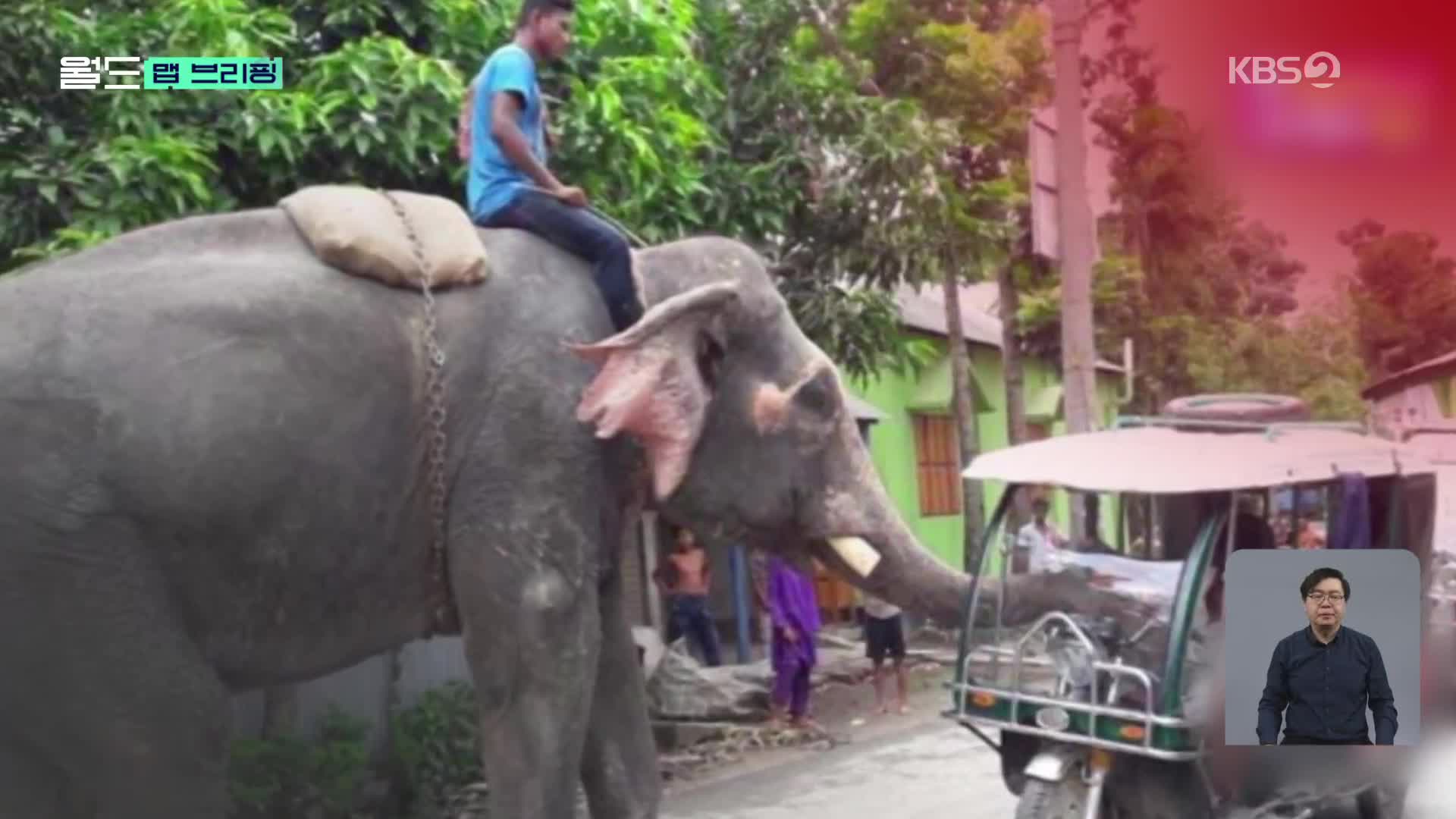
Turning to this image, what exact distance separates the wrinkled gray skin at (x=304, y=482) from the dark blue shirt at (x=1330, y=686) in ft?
4.15

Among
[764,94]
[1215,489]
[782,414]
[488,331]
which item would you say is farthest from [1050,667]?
[764,94]

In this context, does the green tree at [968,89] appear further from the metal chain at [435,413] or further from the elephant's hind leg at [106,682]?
the elephant's hind leg at [106,682]

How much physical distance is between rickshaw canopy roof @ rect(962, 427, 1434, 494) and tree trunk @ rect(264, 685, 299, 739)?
3.14 m

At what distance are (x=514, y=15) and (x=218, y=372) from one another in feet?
11.3

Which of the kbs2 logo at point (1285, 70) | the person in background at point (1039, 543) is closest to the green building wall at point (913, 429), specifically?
the kbs2 logo at point (1285, 70)

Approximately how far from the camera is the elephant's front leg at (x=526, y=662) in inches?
169

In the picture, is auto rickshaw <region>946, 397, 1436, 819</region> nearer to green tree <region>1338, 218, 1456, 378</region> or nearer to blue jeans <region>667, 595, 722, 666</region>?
green tree <region>1338, 218, 1456, 378</region>

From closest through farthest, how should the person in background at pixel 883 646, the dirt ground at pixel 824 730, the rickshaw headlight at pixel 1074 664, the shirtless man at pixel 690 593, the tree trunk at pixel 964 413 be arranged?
the rickshaw headlight at pixel 1074 664, the dirt ground at pixel 824 730, the person in background at pixel 883 646, the shirtless man at pixel 690 593, the tree trunk at pixel 964 413

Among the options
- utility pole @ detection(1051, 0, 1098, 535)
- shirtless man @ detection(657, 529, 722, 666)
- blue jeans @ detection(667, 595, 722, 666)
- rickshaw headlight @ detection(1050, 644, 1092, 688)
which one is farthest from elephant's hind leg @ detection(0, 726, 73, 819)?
blue jeans @ detection(667, 595, 722, 666)

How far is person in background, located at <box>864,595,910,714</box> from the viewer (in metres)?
11.1

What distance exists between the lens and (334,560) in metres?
4.21

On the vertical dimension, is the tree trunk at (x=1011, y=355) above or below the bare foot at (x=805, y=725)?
above

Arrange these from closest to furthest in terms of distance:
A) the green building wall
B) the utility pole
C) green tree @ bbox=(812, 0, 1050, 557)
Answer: the utility pole
green tree @ bbox=(812, 0, 1050, 557)
the green building wall

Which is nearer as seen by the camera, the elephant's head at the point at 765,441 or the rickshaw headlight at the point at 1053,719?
the elephant's head at the point at 765,441
